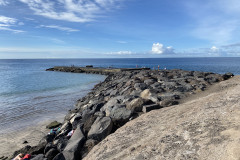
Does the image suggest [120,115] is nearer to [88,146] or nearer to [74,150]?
[88,146]

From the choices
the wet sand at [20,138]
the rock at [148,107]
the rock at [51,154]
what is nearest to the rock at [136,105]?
the rock at [148,107]

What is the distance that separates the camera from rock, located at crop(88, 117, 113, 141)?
603 centimetres

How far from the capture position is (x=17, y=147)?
27.7 ft

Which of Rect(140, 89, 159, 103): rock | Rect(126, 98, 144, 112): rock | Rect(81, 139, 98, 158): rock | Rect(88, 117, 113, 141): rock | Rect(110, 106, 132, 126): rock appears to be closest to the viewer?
Rect(81, 139, 98, 158): rock

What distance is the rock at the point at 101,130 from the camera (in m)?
6.03

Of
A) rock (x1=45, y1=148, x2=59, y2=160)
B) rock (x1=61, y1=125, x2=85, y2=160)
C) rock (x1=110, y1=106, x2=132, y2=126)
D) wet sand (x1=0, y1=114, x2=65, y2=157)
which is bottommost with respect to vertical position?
wet sand (x1=0, y1=114, x2=65, y2=157)

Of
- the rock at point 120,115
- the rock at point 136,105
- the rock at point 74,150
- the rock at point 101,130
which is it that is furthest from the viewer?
the rock at point 136,105

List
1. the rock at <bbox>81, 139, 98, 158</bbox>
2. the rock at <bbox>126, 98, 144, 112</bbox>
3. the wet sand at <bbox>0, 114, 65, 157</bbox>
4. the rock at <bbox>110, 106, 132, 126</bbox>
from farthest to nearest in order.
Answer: the wet sand at <bbox>0, 114, 65, 157</bbox> → the rock at <bbox>126, 98, 144, 112</bbox> → the rock at <bbox>110, 106, 132, 126</bbox> → the rock at <bbox>81, 139, 98, 158</bbox>

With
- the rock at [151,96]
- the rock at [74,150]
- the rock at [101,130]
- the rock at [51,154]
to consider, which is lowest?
the rock at [51,154]

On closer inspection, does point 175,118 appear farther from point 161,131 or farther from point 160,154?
point 160,154

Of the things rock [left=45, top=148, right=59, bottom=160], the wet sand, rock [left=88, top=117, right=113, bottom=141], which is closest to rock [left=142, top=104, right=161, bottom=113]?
rock [left=88, top=117, right=113, bottom=141]

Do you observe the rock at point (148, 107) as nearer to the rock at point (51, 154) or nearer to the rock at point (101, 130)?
the rock at point (101, 130)

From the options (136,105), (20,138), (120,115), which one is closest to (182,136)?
(120,115)

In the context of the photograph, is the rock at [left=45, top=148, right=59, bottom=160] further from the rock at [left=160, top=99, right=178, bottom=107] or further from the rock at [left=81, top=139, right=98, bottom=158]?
the rock at [left=160, top=99, right=178, bottom=107]
